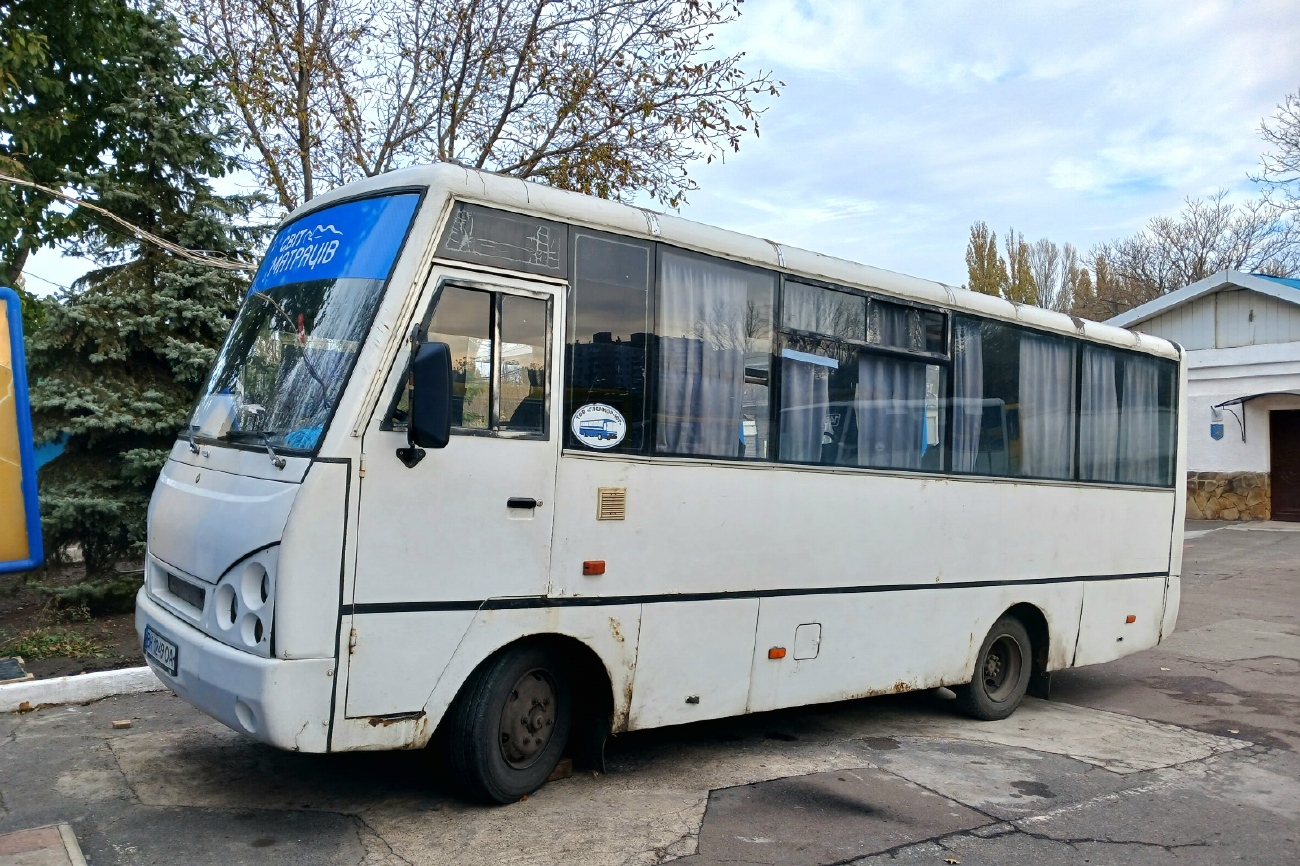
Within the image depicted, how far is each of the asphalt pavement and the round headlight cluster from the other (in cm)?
96

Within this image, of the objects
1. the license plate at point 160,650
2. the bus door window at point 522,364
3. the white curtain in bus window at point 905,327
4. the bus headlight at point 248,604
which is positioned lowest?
the license plate at point 160,650

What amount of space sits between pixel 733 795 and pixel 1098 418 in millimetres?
4935

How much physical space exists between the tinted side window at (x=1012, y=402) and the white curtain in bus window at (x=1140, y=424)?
0.82 m

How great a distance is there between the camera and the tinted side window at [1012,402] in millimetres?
7562

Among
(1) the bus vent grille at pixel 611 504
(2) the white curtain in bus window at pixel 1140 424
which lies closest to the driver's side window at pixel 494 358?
(1) the bus vent grille at pixel 611 504

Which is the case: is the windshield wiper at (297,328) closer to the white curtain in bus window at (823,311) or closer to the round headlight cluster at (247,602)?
the round headlight cluster at (247,602)

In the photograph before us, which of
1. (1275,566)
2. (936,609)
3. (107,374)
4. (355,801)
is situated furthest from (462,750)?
(1275,566)

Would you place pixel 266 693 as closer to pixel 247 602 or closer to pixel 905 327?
pixel 247 602

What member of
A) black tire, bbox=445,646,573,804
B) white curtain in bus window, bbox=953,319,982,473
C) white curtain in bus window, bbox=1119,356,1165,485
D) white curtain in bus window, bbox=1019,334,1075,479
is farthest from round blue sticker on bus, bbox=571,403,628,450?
white curtain in bus window, bbox=1119,356,1165,485

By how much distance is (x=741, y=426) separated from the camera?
609 centimetres

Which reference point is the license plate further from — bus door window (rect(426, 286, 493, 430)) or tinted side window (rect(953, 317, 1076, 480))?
tinted side window (rect(953, 317, 1076, 480))

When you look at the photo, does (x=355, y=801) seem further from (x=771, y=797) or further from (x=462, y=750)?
(x=771, y=797)

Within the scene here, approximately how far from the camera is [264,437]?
476 centimetres

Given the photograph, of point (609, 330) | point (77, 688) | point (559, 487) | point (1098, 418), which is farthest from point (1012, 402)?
point (77, 688)
